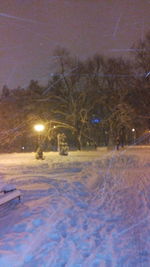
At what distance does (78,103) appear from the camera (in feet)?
111

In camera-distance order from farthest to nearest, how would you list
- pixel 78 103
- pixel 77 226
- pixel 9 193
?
1. pixel 78 103
2. pixel 9 193
3. pixel 77 226

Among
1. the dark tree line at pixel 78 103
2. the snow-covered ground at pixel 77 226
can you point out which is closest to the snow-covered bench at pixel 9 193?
the snow-covered ground at pixel 77 226

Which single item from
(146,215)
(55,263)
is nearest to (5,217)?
(55,263)

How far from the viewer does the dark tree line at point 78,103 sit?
30625 millimetres

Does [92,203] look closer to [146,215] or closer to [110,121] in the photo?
[146,215]

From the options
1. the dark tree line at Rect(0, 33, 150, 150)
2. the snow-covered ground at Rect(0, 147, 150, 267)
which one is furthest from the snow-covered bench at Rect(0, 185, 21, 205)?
the dark tree line at Rect(0, 33, 150, 150)

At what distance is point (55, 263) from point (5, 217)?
2541 mm

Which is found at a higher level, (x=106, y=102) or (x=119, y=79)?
(x=119, y=79)

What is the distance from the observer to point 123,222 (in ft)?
19.8

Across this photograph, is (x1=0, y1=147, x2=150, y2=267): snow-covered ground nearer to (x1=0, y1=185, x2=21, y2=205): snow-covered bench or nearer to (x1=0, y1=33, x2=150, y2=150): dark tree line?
(x1=0, y1=185, x2=21, y2=205): snow-covered bench

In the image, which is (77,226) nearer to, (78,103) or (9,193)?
(9,193)

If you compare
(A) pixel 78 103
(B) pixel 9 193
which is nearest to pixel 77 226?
(B) pixel 9 193

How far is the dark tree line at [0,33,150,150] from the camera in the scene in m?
30.6

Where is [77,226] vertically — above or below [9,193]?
below
